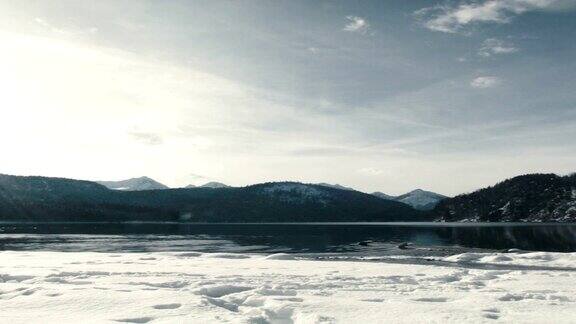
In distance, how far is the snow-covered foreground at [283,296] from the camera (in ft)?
56.4

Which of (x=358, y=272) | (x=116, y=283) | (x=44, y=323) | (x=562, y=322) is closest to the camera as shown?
(x=44, y=323)

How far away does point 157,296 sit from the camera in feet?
69.1

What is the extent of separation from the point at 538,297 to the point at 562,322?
708 centimetres

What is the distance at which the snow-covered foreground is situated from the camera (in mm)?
17188

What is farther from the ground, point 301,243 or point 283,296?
point 283,296

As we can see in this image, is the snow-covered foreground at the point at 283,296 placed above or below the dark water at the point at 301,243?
above

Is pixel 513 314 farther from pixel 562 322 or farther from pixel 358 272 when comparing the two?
pixel 358 272

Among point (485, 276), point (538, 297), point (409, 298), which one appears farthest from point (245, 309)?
point (485, 276)

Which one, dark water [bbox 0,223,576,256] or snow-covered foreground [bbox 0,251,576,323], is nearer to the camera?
snow-covered foreground [bbox 0,251,576,323]

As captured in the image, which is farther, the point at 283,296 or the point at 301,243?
the point at 301,243

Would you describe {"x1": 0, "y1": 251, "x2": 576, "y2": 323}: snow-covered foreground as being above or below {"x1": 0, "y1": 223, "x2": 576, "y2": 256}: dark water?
above

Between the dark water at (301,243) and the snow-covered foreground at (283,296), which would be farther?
the dark water at (301,243)

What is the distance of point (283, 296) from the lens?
22.6 meters

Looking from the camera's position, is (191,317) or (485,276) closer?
(191,317)
